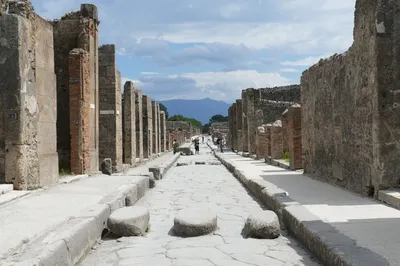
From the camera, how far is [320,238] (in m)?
4.36

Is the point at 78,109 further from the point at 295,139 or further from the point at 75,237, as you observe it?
the point at 75,237

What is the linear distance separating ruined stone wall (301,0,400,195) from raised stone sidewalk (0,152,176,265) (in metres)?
3.62

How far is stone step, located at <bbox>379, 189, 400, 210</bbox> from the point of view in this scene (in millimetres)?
6160

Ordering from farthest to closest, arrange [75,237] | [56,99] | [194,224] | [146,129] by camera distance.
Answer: [146,129]
[56,99]
[194,224]
[75,237]

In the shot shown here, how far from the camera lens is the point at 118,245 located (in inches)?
208

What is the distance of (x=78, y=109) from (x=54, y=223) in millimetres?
6836

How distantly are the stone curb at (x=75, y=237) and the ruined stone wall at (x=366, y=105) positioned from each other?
368cm

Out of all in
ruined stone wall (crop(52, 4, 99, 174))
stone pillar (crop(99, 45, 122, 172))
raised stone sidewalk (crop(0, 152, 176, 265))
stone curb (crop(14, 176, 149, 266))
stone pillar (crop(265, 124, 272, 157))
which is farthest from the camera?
stone pillar (crop(265, 124, 272, 157))

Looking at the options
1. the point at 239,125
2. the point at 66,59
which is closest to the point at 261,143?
the point at 239,125

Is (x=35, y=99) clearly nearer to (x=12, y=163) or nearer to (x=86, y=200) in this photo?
(x=12, y=163)

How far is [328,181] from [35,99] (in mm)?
5529

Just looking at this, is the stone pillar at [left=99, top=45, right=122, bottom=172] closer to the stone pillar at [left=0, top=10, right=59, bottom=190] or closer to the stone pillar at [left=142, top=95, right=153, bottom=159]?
the stone pillar at [left=0, top=10, right=59, bottom=190]

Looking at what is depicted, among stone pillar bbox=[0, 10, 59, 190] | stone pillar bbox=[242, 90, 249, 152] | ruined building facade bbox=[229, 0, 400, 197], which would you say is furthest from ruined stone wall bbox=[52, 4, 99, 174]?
stone pillar bbox=[242, 90, 249, 152]

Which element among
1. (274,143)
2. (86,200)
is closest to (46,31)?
(86,200)
